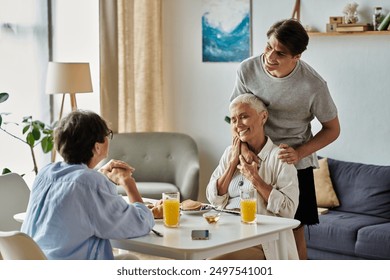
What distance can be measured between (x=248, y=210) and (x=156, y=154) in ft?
9.69

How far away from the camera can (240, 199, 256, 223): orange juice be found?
305cm

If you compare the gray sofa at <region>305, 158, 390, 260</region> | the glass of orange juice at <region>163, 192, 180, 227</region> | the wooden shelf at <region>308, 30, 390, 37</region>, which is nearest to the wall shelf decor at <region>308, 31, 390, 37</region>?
the wooden shelf at <region>308, 30, 390, 37</region>

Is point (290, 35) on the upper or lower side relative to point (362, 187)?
upper

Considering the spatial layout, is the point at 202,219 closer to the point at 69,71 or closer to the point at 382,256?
the point at 382,256

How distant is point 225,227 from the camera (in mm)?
3018

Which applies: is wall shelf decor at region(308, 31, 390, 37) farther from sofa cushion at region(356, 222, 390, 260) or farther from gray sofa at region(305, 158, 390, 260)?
sofa cushion at region(356, 222, 390, 260)

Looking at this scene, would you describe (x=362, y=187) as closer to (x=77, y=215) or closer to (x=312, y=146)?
(x=312, y=146)

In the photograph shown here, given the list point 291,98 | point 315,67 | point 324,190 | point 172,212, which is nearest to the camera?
point 172,212

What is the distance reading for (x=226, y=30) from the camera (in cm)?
599

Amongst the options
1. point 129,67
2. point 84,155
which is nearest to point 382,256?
point 84,155

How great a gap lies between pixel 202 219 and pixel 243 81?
71 centimetres

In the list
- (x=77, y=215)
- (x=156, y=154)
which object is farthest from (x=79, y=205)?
(x=156, y=154)

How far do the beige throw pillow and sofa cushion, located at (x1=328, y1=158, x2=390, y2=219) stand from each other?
5 centimetres

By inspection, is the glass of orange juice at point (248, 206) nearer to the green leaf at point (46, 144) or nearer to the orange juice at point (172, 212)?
the orange juice at point (172, 212)
